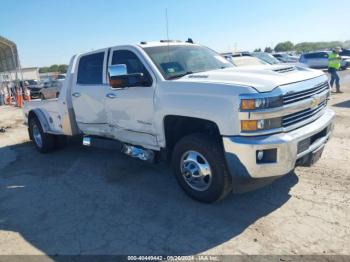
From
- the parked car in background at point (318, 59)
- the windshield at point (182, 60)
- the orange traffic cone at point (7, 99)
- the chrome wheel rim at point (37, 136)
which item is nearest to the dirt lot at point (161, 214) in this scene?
the chrome wheel rim at point (37, 136)

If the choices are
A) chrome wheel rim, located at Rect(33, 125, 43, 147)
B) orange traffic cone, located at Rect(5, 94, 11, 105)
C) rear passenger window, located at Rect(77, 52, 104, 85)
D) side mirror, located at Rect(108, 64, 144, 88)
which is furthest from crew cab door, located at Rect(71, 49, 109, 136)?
orange traffic cone, located at Rect(5, 94, 11, 105)

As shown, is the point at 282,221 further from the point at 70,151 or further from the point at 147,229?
the point at 70,151

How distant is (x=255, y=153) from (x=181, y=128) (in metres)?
1.27

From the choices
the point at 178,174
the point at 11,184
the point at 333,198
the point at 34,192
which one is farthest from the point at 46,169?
the point at 333,198

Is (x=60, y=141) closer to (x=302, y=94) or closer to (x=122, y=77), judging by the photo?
(x=122, y=77)

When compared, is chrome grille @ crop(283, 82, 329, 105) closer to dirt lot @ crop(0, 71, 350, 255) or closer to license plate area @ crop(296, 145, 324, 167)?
license plate area @ crop(296, 145, 324, 167)

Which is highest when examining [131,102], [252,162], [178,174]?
[131,102]

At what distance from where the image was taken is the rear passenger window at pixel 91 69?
559 cm

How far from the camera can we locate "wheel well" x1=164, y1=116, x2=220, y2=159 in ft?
13.6

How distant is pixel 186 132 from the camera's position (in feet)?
14.7

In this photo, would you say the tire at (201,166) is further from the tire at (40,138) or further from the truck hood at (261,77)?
the tire at (40,138)

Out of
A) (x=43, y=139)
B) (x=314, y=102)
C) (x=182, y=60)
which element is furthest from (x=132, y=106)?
(x=43, y=139)

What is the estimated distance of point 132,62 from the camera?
4.89 meters

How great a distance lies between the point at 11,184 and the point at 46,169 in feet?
2.48
